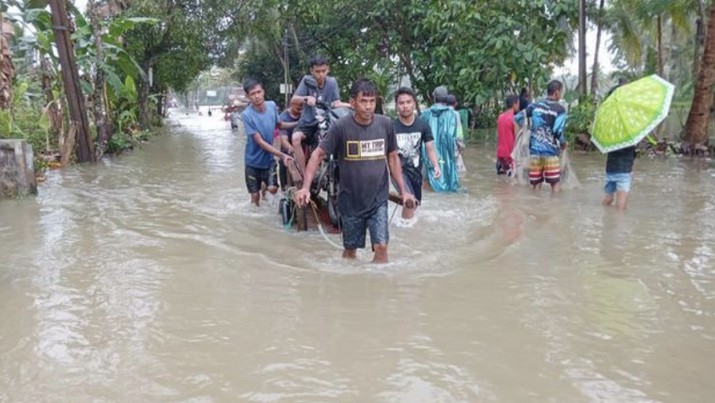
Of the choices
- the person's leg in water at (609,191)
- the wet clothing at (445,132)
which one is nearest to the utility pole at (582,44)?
the wet clothing at (445,132)

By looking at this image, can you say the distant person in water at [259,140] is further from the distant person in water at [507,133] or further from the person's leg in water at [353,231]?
the distant person in water at [507,133]

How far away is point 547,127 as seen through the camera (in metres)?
8.55

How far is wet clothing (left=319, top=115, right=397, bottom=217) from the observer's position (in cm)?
492

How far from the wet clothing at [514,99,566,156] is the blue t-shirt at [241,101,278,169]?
136 inches

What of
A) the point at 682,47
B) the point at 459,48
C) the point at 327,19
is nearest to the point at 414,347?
the point at 459,48

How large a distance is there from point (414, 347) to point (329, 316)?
721mm

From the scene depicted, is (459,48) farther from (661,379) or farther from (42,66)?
(661,379)

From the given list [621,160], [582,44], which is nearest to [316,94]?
[621,160]

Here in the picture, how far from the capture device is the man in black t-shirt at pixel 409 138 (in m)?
6.64

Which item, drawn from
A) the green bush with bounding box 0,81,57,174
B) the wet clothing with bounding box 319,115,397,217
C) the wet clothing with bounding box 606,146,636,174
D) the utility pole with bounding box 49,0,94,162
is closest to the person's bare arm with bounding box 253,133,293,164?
the wet clothing with bounding box 319,115,397,217

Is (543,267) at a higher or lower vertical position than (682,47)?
lower

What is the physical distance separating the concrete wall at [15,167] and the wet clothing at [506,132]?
268 inches

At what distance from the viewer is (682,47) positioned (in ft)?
115

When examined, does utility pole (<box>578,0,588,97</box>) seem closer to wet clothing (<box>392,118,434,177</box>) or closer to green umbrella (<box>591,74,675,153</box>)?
green umbrella (<box>591,74,675,153</box>)
